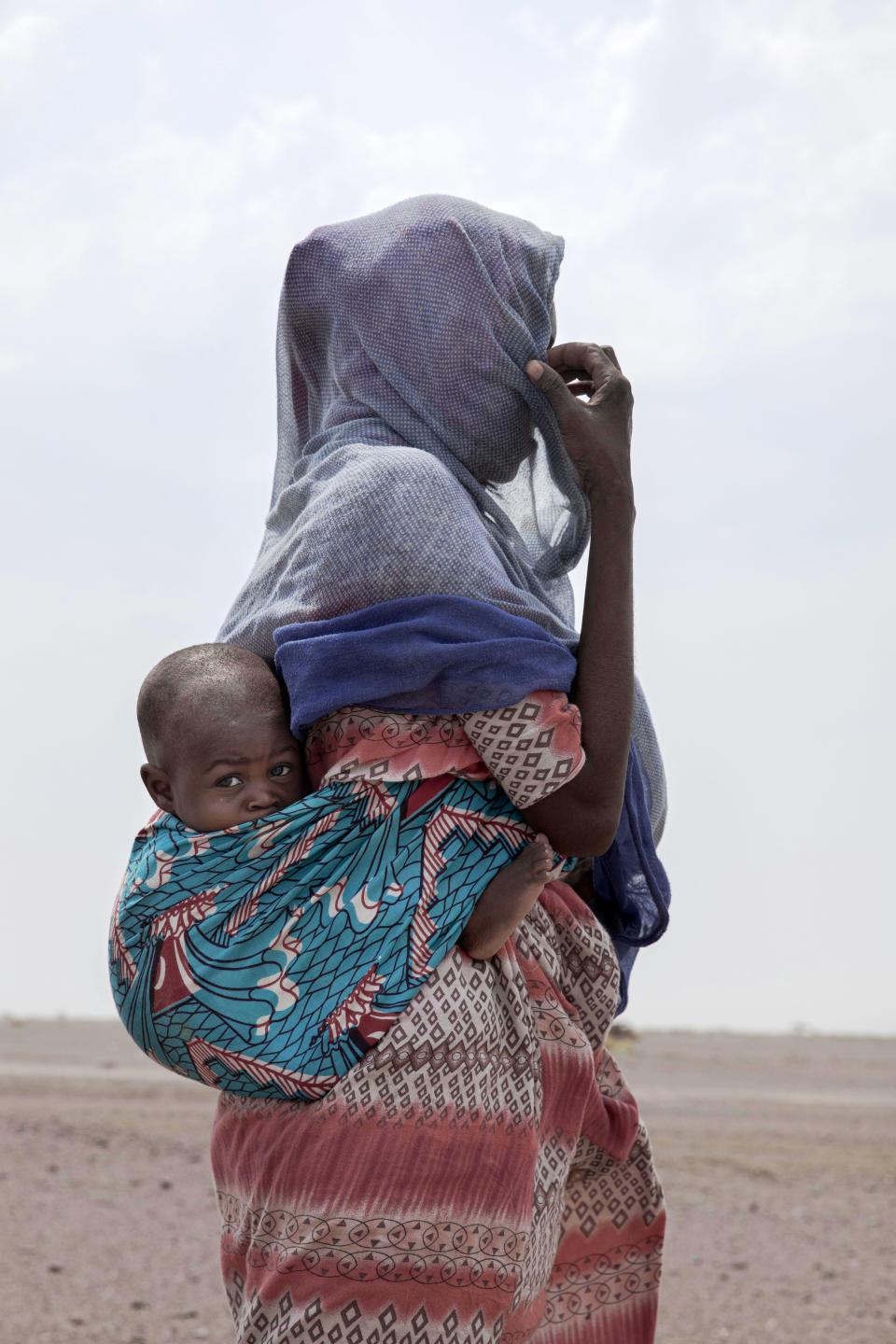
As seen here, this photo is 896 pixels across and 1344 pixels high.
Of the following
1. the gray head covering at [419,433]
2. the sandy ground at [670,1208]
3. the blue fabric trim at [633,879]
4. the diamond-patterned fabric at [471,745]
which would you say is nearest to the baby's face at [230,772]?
the diamond-patterned fabric at [471,745]

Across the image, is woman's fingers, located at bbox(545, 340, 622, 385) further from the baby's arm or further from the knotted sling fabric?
the baby's arm

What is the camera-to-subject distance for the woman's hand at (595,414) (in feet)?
9.08

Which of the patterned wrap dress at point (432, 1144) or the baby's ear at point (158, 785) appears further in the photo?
the baby's ear at point (158, 785)

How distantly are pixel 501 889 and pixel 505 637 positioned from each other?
1.49 ft

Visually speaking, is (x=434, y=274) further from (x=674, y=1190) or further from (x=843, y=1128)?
(x=843, y=1128)

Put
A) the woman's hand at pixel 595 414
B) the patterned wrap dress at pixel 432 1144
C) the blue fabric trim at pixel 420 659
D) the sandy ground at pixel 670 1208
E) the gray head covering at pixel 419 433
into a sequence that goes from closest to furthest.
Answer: the patterned wrap dress at pixel 432 1144 → the blue fabric trim at pixel 420 659 → the gray head covering at pixel 419 433 → the woman's hand at pixel 595 414 → the sandy ground at pixel 670 1208

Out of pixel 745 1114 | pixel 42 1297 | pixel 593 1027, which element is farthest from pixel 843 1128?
pixel 593 1027

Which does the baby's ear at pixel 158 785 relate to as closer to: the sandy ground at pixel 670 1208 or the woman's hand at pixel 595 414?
the woman's hand at pixel 595 414

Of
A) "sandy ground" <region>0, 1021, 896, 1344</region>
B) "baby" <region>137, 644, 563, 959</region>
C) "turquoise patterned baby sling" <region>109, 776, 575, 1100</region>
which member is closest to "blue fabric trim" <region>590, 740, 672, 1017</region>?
"baby" <region>137, 644, 563, 959</region>

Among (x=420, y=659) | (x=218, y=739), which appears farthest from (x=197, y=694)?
(x=420, y=659)

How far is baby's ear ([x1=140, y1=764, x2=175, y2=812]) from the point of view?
2.66 metres

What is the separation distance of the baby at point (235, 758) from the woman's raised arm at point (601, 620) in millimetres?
92

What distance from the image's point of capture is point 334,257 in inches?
115

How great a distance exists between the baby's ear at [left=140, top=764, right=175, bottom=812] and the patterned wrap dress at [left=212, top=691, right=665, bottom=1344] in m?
0.27
